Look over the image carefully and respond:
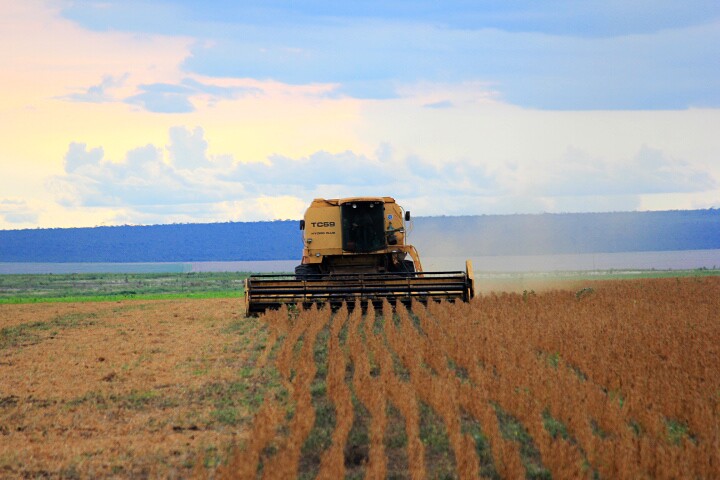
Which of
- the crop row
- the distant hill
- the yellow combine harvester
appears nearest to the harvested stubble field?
the crop row

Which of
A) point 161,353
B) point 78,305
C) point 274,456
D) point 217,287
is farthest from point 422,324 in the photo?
point 217,287

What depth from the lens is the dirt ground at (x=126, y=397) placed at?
8281 mm

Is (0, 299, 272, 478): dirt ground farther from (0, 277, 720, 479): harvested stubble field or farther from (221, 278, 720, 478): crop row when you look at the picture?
(221, 278, 720, 478): crop row

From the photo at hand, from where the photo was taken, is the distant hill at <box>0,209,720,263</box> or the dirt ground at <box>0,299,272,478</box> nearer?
the dirt ground at <box>0,299,272,478</box>

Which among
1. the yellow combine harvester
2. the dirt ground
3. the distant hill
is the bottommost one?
the dirt ground

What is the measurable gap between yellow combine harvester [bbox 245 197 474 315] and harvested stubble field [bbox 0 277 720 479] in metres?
2.26

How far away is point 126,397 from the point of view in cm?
1135

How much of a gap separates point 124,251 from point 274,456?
425 ft

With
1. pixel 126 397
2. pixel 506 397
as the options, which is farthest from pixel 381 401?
pixel 126 397

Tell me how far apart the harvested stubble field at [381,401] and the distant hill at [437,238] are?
197 feet

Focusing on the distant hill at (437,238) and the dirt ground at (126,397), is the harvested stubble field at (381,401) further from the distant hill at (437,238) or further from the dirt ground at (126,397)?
the distant hill at (437,238)

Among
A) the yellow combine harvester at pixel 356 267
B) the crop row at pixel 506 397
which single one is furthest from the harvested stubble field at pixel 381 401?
the yellow combine harvester at pixel 356 267

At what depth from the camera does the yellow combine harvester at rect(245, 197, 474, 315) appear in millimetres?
20781

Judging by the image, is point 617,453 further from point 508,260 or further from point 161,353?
point 508,260
